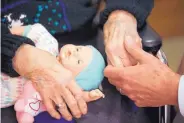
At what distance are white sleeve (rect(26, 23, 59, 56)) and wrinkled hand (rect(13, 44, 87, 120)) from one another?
58mm

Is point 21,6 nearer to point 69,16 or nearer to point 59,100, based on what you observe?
point 69,16

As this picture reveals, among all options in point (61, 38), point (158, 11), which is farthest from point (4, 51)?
point (158, 11)

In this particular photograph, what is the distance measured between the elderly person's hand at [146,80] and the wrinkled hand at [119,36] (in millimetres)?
25

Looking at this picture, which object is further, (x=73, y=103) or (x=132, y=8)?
(x=132, y=8)

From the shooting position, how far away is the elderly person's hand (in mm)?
996

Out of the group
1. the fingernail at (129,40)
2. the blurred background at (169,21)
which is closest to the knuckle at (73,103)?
the fingernail at (129,40)

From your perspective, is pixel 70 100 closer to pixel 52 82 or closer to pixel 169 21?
pixel 52 82

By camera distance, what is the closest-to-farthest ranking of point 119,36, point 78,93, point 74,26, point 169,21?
point 78,93 < point 119,36 < point 74,26 < point 169,21

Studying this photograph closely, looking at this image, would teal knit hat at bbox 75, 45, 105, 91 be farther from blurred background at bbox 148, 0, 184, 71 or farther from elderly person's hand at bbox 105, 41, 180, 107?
blurred background at bbox 148, 0, 184, 71

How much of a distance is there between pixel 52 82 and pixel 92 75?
12cm

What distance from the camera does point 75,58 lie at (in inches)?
40.1

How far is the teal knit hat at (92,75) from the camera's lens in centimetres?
101

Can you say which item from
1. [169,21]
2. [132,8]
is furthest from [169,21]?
[132,8]

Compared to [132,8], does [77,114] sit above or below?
below
